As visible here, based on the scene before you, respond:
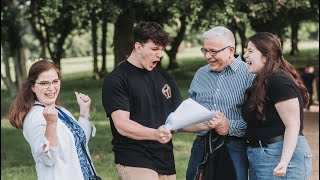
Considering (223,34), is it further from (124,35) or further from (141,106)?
(124,35)

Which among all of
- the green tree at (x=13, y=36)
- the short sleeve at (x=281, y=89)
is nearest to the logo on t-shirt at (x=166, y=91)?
the short sleeve at (x=281, y=89)

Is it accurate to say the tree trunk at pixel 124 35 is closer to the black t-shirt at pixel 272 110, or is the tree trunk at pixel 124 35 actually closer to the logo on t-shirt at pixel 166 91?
the logo on t-shirt at pixel 166 91

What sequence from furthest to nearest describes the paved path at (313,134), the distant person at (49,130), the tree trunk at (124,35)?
the tree trunk at (124,35) → the paved path at (313,134) → the distant person at (49,130)

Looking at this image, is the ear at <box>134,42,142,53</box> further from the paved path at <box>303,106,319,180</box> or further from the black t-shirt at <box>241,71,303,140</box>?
the paved path at <box>303,106,319,180</box>

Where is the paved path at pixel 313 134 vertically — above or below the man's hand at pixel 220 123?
below

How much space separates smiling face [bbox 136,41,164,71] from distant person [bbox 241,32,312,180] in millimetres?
646

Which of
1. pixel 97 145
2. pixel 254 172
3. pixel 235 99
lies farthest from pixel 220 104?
pixel 97 145

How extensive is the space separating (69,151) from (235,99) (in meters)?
1.32

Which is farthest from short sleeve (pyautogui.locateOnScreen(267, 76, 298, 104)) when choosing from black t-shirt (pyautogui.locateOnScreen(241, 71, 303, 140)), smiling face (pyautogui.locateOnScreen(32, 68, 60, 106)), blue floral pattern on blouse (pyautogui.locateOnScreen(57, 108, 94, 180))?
smiling face (pyautogui.locateOnScreen(32, 68, 60, 106))

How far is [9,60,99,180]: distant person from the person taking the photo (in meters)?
4.05

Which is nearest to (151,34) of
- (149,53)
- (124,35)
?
(149,53)

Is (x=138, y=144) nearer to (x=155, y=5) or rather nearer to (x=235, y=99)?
(x=235, y=99)

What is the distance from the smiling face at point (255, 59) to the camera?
4383mm

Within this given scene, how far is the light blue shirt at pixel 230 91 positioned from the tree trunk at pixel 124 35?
1236 cm
